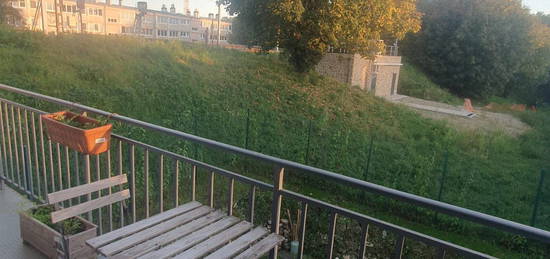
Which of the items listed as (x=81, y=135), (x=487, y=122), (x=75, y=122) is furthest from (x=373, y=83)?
(x=81, y=135)

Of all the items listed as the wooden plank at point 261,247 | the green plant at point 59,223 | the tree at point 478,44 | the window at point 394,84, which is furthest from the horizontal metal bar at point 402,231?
the tree at point 478,44

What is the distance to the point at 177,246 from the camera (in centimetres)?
194

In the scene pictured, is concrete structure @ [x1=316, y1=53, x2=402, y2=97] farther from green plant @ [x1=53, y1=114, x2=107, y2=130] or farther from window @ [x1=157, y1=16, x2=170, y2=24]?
window @ [x1=157, y1=16, x2=170, y2=24]

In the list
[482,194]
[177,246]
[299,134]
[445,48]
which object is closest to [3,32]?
[299,134]

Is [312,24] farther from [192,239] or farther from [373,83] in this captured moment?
[192,239]

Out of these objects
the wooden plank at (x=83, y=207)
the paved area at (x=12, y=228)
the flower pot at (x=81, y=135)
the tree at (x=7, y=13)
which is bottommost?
the paved area at (x=12, y=228)

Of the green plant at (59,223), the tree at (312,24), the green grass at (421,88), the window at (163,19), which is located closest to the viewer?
the green plant at (59,223)

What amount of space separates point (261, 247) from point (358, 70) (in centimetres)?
1978

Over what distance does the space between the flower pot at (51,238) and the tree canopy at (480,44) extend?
3232cm

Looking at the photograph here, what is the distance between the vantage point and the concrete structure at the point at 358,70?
2028 centimetres

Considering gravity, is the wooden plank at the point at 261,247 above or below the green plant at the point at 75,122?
below

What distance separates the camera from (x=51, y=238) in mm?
2619

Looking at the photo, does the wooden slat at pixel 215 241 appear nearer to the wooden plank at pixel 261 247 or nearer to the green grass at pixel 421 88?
the wooden plank at pixel 261 247

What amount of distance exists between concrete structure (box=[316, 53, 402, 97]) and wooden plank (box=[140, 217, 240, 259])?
18.8 m
